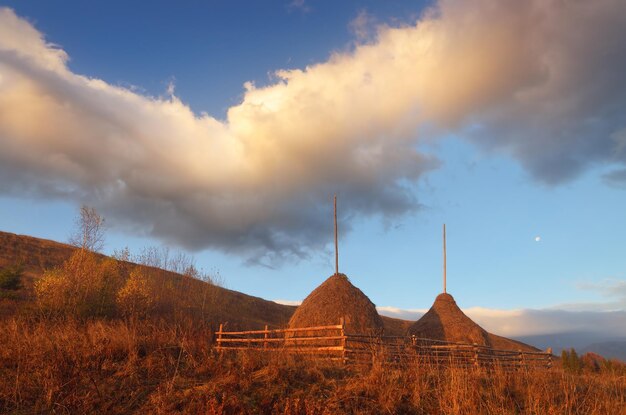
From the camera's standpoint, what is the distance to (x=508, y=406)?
802cm

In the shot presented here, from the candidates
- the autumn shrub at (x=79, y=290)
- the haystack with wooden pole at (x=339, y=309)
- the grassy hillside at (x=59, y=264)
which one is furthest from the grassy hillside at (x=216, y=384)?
the grassy hillside at (x=59, y=264)

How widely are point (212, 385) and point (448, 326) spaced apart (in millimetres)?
19339

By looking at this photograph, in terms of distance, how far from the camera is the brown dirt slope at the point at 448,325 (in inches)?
941

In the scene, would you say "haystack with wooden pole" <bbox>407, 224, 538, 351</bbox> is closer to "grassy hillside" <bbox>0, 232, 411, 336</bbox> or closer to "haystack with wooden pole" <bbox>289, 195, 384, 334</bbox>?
"haystack with wooden pole" <bbox>289, 195, 384, 334</bbox>

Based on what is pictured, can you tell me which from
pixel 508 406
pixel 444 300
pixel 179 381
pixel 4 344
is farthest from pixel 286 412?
pixel 444 300

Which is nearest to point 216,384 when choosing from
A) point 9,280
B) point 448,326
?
point 448,326

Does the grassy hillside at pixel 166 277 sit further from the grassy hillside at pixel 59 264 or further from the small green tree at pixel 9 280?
the small green tree at pixel 9 280

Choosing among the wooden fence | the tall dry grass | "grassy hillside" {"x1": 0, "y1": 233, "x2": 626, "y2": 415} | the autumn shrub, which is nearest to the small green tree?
the autumn shrub

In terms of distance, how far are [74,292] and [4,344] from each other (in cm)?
1719

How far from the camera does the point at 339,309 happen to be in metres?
19.7

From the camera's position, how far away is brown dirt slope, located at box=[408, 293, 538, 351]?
941 inches

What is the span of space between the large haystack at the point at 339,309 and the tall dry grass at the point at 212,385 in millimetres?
9275

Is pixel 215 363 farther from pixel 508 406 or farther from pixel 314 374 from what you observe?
pixel 508 406

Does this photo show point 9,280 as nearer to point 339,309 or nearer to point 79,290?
point 79,290
